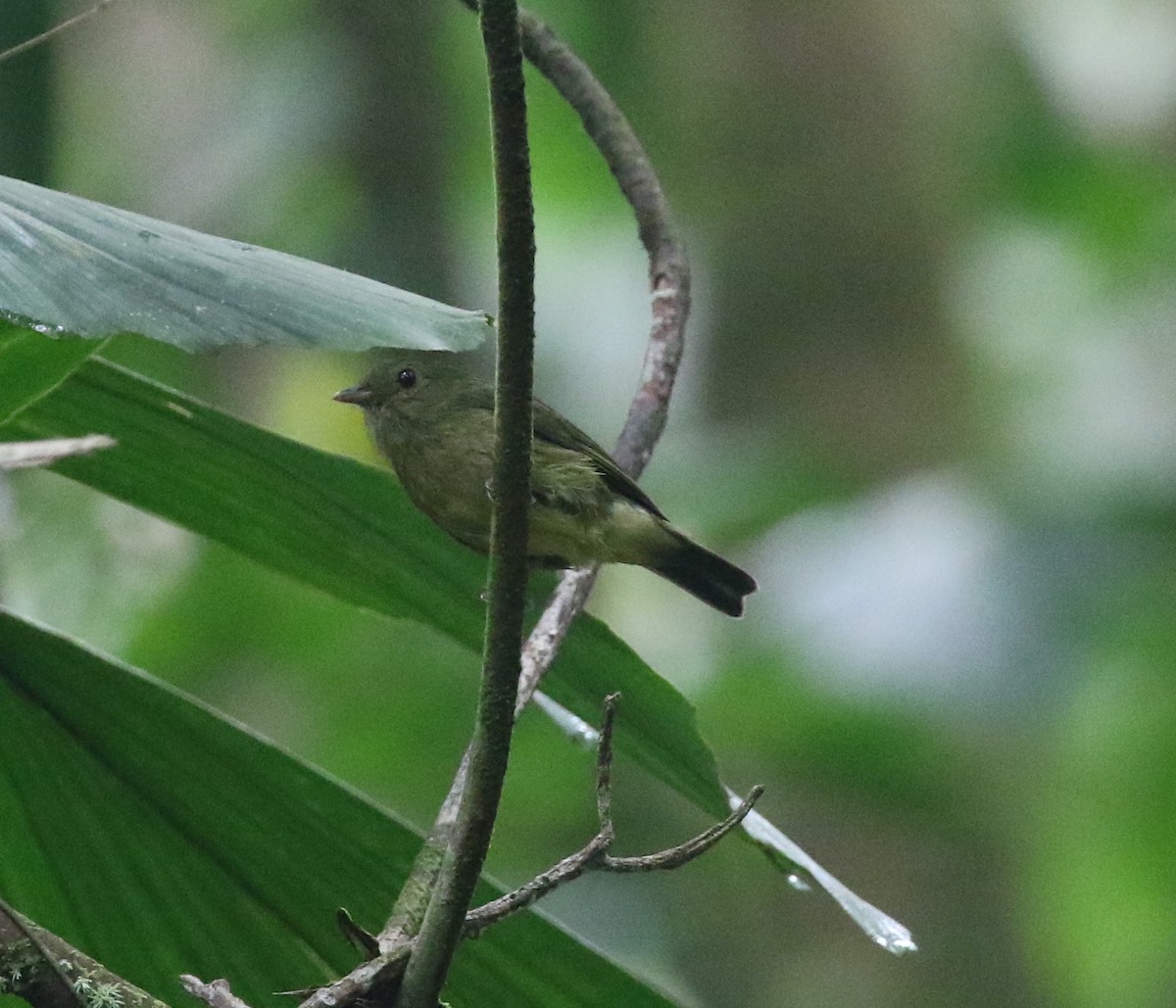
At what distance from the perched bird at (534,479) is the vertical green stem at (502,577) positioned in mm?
1377

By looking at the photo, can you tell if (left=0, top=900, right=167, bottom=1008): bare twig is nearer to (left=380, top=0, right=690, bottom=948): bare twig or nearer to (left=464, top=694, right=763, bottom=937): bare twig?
(left=464, top=694, right=763, bottom=937): bare twig

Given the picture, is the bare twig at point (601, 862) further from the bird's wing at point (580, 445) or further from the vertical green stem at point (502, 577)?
the bird's wing at point (580, 445)

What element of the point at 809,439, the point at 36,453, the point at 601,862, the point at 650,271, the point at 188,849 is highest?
the point at 650,271

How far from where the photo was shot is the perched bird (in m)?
2.87

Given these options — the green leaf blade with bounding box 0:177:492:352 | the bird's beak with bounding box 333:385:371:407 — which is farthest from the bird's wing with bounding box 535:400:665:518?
the green leaf blade with bounding box 0:177:492:352

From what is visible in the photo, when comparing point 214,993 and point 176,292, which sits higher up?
point 176,292

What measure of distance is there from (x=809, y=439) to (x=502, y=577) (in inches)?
166

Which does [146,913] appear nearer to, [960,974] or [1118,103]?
[960,974]

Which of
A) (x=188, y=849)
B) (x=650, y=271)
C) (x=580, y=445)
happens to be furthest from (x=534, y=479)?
(x=188, y=849)

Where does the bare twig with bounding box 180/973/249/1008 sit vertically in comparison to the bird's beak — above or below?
below

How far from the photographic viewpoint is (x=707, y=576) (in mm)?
3320

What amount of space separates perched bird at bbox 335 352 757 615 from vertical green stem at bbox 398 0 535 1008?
1377 millimetres

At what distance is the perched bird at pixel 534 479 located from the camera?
2.87 metres

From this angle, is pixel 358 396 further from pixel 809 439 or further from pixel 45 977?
pixel 809 439
